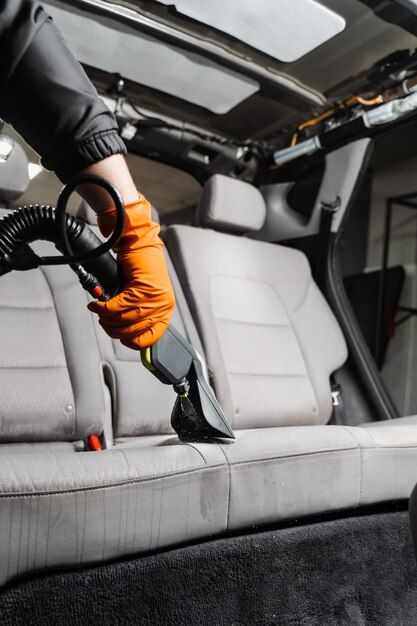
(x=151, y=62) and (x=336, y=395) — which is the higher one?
(x=151, y=62)

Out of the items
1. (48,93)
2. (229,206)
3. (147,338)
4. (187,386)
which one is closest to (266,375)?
(229,206)

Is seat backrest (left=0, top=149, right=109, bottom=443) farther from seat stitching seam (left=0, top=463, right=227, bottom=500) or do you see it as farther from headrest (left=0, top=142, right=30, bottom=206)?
seat stitching seam (left=0, top=463, right=227, bottom=500)

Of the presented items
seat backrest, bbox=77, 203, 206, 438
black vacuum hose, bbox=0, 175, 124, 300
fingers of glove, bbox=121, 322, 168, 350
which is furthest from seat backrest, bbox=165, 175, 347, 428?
black vacuum hose, bbox=0, 175, 124, 300

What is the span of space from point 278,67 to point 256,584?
5.29 ft

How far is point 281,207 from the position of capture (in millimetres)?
2297

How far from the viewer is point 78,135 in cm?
83

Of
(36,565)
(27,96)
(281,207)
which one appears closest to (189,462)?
(36,565)

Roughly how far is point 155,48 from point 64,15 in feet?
0.94

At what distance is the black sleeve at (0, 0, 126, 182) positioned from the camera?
2.73 feet

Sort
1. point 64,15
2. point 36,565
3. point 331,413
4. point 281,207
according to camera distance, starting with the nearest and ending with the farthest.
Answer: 1. point 36,565
2. point 64,15
3. point 331,413
4. point 281,207

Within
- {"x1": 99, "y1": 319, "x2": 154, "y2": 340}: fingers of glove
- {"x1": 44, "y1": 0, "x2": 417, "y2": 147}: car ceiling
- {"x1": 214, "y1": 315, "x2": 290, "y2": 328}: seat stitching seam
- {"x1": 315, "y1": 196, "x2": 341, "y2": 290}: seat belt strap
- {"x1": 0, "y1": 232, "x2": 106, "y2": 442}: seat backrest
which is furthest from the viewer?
{"x1": 315, "y1": 196, "x2": 341, "y2": 290}: seat belt strap

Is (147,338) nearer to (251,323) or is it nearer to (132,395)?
(132,395)

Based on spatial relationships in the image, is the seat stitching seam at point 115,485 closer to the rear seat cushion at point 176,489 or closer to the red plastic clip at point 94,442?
the rear seat cushion at point 176,489

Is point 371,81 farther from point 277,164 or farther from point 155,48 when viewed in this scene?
point 155,48
